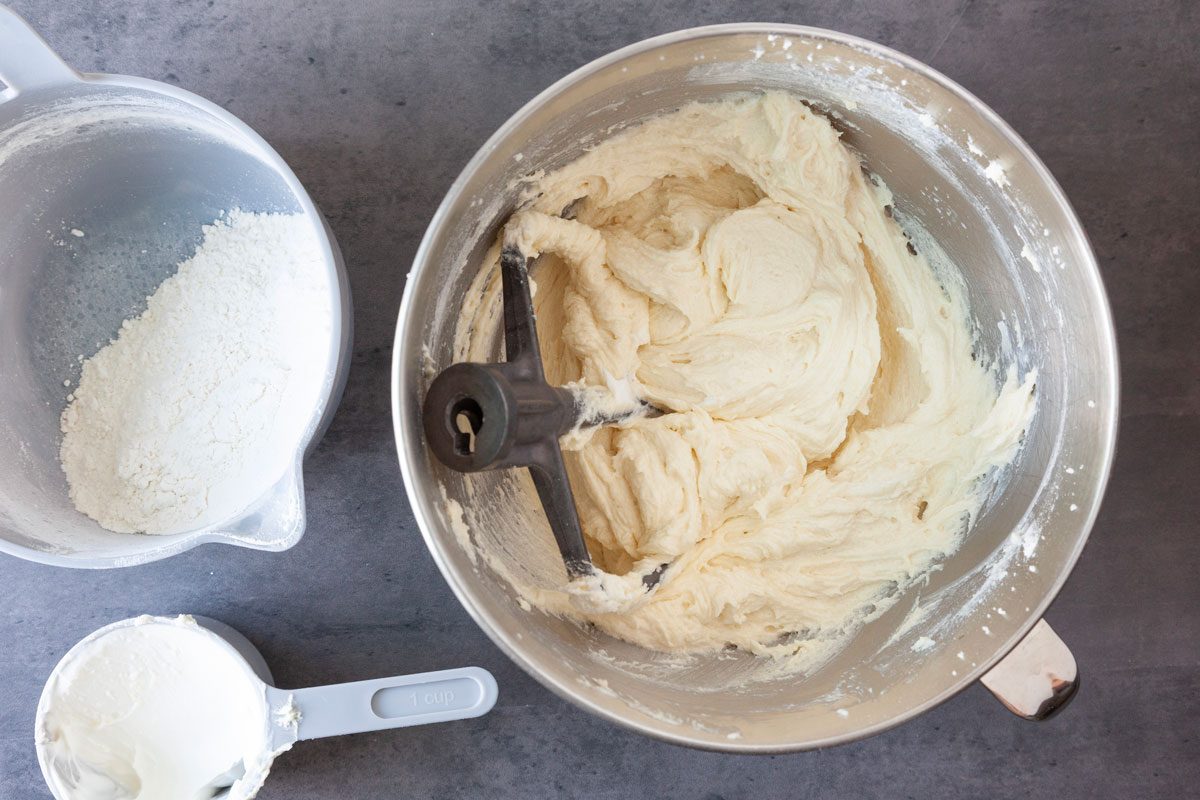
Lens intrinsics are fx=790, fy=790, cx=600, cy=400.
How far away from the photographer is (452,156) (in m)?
1.52

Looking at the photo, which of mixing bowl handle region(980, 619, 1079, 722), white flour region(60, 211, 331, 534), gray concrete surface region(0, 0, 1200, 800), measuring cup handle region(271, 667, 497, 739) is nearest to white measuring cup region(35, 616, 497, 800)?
measuring cup handle region(271, 667, 497, 739)

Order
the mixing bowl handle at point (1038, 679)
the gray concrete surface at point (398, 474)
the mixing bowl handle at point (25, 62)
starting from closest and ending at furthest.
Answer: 1. the mixing bowl handle at point (25, 62)
2. the mixing bowl handle at point (1038, 679)
3. the gray concrete surface at point (398, 474)

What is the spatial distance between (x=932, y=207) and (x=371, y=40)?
1.09 metres

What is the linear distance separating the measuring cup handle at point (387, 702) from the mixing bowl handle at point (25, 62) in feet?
3.40

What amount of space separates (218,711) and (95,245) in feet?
2.93

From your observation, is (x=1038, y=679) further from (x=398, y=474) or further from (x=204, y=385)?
(x=204, y=385)

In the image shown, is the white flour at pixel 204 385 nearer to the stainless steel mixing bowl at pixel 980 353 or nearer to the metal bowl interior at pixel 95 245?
the metal bowl interior at pixel 95 245

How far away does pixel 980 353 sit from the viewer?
1461mm


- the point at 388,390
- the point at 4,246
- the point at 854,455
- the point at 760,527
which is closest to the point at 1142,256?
the point at 854,455

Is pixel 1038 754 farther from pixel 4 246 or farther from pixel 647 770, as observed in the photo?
pixel 4 246

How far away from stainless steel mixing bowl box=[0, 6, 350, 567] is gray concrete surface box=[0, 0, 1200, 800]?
0.19 metres

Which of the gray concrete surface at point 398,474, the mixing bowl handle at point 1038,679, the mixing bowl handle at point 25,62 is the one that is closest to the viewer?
the mixing bowl handle at point 25,62

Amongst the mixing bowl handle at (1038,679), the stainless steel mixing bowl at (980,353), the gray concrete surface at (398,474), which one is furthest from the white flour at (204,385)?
the mixing bowl handle at (1038,679)

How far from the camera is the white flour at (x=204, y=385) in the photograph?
139cm
